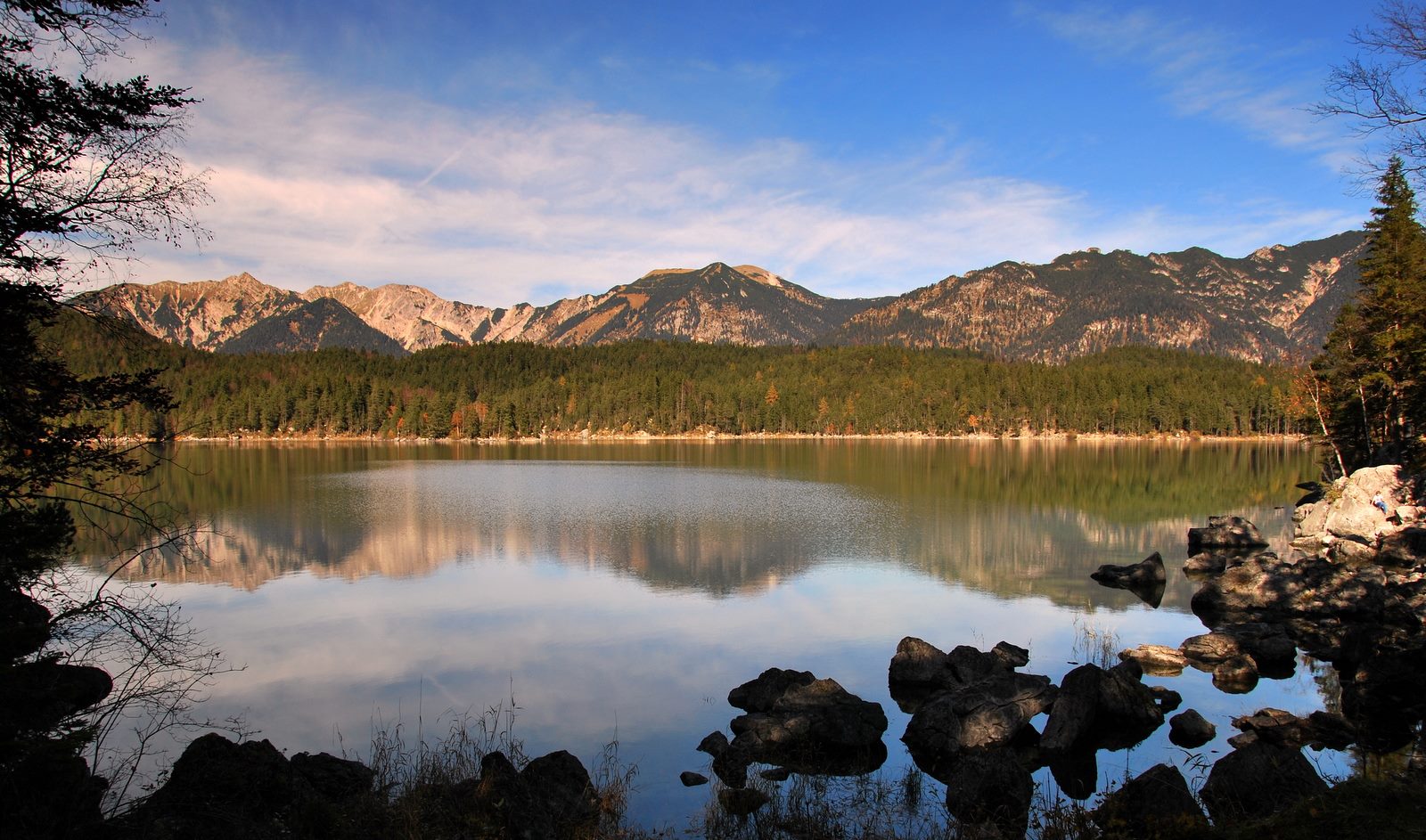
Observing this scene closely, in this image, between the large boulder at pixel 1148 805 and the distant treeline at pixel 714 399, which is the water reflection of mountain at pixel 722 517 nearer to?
the large boulder at pixel 1148 805

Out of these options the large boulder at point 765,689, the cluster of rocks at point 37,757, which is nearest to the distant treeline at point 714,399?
the large boulder at point 765,689

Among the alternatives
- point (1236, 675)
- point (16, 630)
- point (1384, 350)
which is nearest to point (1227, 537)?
point (1384, 350)

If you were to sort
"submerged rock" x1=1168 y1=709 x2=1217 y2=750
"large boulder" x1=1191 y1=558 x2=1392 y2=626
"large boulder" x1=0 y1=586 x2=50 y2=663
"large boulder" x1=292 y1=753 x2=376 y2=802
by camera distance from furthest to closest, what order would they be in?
"large boulder" x1=1191 y1=558 x2=1392 y2=626 < "submerged rock" x1=1168 y1=709 x2=1217 y2=750 < "large boulder" x1=292 y1=753 x2=376 y2=802 < "large boulder" x1=0 y1=586 x2=50 y2=663

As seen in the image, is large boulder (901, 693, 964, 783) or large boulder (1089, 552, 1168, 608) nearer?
large boulder (901, 693, 964, 783)

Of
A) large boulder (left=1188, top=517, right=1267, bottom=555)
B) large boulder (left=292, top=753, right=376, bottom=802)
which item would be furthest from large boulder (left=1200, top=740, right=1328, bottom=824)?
large boulder (left=1188, top=517, right=1267, bottom=555)

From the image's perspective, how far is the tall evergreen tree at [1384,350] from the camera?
35.8 meters

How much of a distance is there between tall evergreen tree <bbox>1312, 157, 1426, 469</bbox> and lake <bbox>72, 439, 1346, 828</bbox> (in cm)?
604

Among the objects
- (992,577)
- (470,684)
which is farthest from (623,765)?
(992,577)

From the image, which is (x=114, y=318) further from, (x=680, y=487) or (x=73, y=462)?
(x=680, y=487)

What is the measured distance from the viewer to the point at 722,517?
132 feet

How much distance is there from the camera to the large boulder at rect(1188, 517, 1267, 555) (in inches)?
1252

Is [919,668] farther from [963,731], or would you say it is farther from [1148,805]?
[1148,805]

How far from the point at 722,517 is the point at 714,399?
416 ft

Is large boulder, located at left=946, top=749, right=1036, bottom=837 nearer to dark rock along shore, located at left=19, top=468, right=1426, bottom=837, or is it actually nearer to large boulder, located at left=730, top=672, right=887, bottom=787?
dark rock along shore, located at left=19, top=468, right=1426, bottom=837
